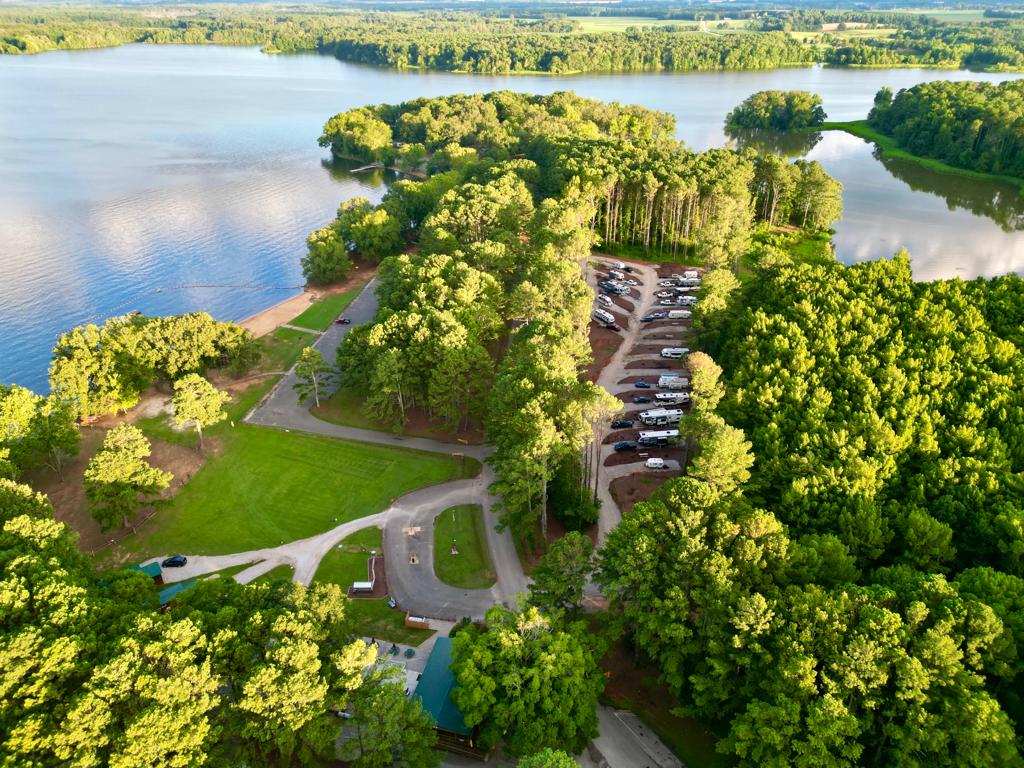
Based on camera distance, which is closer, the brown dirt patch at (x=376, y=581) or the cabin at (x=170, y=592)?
the cabin at (x=170, y=592)

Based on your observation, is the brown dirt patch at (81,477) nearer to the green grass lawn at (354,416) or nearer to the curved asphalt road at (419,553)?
the curved asphalt road at (419,553)

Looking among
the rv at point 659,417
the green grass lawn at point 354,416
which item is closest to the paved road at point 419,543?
the green grass lawn at point 354,416

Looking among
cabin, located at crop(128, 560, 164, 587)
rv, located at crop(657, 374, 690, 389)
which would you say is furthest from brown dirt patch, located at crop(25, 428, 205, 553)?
rv, located at crop(657, 374, 690, 389)

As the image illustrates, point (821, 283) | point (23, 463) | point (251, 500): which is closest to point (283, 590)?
point (251, 500)

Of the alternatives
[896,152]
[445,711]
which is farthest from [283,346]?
[896,152]

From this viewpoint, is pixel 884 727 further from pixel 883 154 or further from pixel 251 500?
pixel 883 154

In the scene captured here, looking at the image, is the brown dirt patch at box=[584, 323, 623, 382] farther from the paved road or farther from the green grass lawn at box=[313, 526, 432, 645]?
the green grass lawn at box=[313, 526, 432, 645]

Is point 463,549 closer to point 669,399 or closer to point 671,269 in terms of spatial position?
point 669,399
